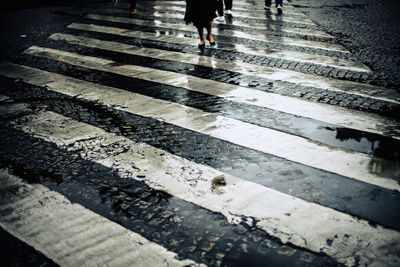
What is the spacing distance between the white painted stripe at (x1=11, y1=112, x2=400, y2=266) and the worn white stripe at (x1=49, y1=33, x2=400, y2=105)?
6.12 feet

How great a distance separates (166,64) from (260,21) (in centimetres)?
513

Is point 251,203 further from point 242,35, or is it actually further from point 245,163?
point 242,35

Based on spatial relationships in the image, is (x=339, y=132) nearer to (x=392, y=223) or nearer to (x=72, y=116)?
(x=392, y=223)

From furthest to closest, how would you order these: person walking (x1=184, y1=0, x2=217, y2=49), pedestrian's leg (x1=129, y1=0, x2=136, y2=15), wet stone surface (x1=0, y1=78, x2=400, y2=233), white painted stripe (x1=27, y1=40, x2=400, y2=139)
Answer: pedestrian's leg (x1=129, y1=0, x2=136, y2=15), person walking (x1=184, y1=0, x2=217, y2=49), white painted stripe (x1=27, y1=40, x2=400, y2=139), wet stone surface (x1=0, y1=78, x2=400, y2=233)

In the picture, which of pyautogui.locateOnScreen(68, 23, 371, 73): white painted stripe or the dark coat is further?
the dark coat

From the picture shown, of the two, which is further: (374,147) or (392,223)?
(374,147)

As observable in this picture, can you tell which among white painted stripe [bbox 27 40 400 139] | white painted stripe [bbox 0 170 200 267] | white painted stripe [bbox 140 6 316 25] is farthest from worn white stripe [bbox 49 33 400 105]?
white painted stripe [bbox 140 6 316 25]

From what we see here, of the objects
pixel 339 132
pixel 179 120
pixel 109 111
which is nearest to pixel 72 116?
pixel 109 111

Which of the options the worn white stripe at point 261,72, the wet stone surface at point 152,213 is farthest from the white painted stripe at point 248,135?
the wet stone surface at point 152,213

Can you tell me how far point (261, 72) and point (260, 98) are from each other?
4.09 feet

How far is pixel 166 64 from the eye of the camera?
6.24 meters

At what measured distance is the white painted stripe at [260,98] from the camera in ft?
13.1

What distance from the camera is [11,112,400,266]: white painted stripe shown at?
2.25 meters

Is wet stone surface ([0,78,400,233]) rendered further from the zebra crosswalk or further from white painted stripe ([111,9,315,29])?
white painted stripe ([111,9,315,29])
